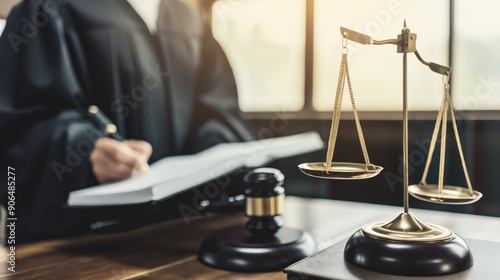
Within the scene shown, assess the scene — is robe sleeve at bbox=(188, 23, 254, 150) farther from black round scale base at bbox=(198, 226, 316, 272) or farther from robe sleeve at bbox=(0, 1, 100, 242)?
black round scale base at bbox=(198, 226, 316, 272)

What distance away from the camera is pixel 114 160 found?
80 cm

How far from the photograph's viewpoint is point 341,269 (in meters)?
0.44

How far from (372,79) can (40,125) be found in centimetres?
137

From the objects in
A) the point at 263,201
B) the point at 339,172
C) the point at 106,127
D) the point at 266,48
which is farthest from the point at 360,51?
the point at 339,172

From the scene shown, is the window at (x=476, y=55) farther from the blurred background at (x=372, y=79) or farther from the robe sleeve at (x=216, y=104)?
the robe sleeve at (x=216, y=104)

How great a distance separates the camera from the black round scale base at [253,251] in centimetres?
54

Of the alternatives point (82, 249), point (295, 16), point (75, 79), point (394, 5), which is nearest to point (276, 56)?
Answer: point (295, 16)

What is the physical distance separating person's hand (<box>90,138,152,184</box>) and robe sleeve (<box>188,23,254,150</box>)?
395 millimetres

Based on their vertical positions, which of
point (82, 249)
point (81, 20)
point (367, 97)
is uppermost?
point (81, 20)

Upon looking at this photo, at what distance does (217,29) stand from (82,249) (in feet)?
5.48

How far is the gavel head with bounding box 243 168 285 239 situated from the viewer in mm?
574

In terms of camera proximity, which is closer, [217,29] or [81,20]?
[81,20]

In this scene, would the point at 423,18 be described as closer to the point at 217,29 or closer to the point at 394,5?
the point at 394,5

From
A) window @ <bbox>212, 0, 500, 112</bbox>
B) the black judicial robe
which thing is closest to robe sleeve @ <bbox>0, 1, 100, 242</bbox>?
the black judicial robe
